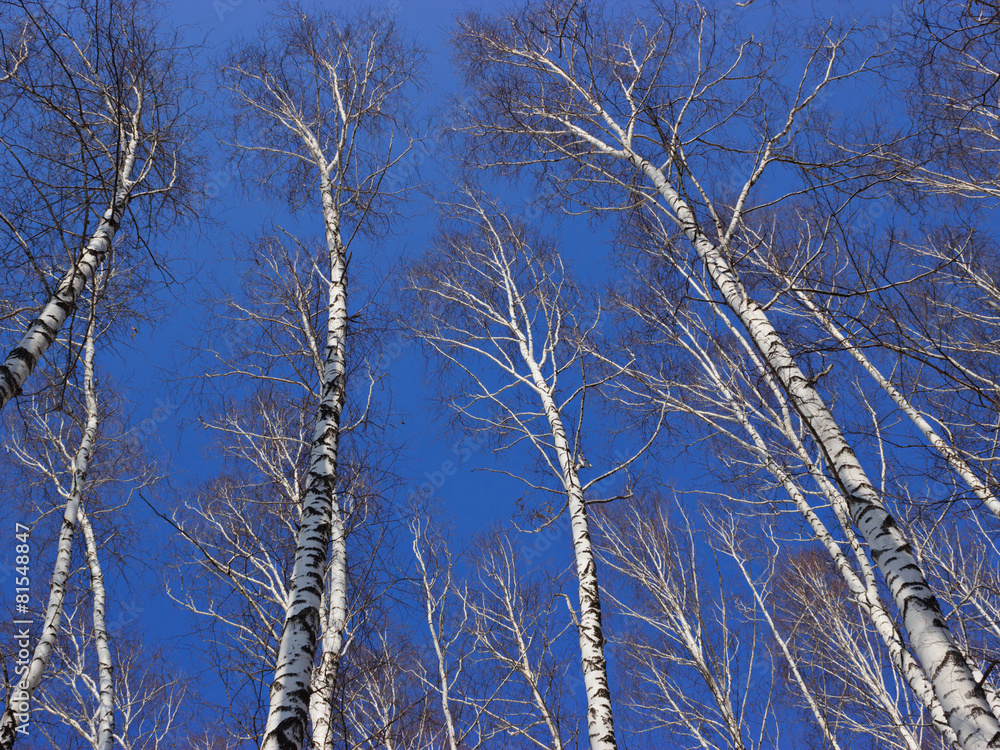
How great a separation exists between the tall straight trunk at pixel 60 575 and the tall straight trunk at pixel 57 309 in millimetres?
542

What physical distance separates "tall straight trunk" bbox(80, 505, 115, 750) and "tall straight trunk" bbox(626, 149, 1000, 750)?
24.0 ft

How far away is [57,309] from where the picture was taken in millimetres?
3682

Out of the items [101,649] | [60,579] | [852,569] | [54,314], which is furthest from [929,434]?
[101,649]

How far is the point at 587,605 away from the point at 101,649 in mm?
5896

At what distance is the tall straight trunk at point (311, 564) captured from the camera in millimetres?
2637

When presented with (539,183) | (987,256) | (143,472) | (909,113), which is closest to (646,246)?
(539,183)

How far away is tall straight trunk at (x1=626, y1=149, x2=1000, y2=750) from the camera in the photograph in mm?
2359

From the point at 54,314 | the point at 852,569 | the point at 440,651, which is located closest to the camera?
the point at 54,314

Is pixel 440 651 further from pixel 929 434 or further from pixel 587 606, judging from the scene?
pixel 929 434

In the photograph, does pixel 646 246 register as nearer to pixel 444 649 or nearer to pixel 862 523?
pixel 862 523

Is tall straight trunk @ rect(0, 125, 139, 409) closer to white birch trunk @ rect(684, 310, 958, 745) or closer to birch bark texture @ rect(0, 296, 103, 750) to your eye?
birch bark texture @ rect(0, 296, 103, 750)

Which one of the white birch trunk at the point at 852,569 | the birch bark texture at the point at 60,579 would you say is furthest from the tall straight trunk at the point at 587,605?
the birch bark texture at the point at 60,579

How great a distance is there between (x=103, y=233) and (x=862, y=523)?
5550 mm

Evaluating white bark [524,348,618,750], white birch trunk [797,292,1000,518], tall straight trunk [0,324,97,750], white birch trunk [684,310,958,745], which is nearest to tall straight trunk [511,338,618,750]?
white bark [524,348,618,750]
